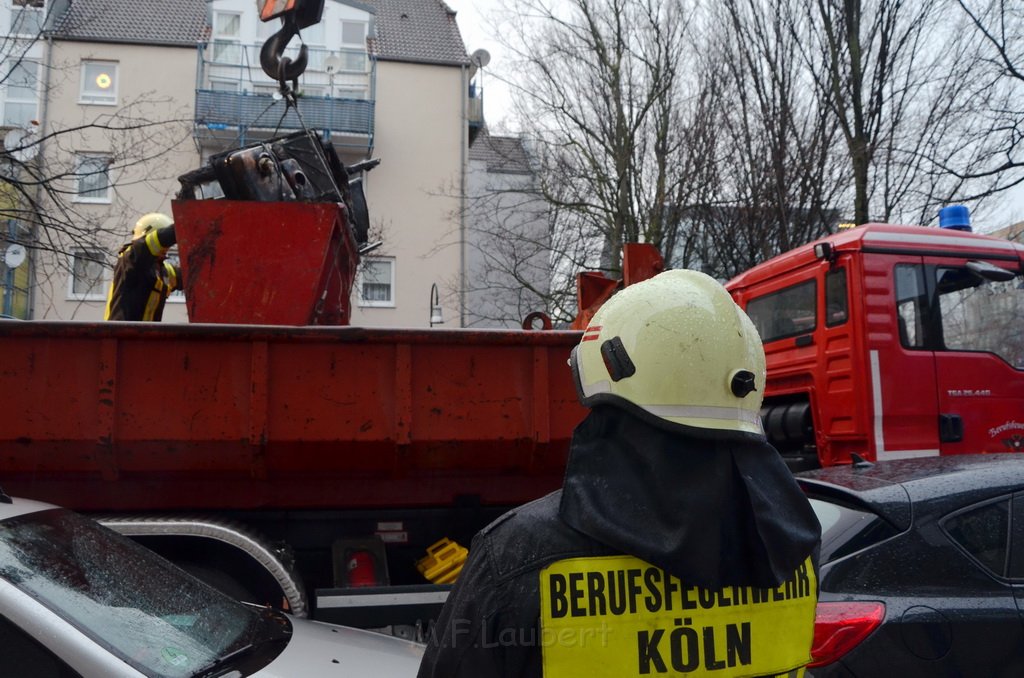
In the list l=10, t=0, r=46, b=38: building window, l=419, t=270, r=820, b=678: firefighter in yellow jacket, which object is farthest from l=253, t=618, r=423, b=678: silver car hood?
l=10, t=0, r=46, b=38: building window

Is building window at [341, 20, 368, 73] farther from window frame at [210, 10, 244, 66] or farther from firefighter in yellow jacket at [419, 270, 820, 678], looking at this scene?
firefighter in yellow jacket at [419, 270, 820, 678]

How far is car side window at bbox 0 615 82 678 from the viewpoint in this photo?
2.28m

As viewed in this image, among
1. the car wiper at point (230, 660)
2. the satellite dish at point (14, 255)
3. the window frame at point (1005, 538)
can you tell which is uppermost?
the satellite dish at point (14, 255)

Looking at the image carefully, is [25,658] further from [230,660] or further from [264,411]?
[264,411]

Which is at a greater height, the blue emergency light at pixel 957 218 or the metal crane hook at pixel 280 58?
the metal crane hook at pixel 280 58

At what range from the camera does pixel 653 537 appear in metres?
1.42

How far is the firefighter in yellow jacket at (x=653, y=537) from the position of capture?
1423mm

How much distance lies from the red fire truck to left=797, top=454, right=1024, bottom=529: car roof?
313 cm

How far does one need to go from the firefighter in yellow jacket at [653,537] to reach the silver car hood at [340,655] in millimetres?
1532

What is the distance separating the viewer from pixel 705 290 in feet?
5.43

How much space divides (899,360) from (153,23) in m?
23.8

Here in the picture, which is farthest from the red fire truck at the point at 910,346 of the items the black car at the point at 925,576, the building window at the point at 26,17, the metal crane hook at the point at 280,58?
the building window at the point at 26,17

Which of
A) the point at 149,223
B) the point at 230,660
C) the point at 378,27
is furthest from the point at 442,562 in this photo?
the point at 378,27

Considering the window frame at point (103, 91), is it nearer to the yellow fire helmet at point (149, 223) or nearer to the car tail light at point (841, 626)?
the yellow fire helmet at point (149, 223)
